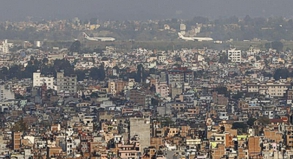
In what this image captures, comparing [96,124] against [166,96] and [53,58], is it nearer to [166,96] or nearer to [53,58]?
[166,96]

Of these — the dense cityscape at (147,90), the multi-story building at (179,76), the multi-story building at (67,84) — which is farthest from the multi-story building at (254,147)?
the multi-story building at (179,76)

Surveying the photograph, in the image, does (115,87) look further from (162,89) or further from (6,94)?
(6,94)

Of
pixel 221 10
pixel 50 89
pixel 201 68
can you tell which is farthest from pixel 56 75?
pixel 221 10

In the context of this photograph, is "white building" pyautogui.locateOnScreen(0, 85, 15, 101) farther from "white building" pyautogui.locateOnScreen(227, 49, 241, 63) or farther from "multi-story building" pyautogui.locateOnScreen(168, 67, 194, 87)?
"white building" pyautogui.locateOnScreen(227, 49, 241, 63)

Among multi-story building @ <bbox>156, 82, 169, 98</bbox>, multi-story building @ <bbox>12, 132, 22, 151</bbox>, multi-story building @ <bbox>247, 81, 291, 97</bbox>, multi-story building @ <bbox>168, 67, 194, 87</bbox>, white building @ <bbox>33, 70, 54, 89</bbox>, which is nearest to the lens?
multi-story building @ <bbox>12, 132, 22, 151</bbox>

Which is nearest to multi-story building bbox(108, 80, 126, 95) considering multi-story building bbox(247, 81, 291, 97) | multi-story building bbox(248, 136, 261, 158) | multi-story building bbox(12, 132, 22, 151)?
multi-story building bbox(247, 81, 291, 97)

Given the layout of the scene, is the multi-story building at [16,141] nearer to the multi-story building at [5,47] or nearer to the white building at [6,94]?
the white building at [6,94]
